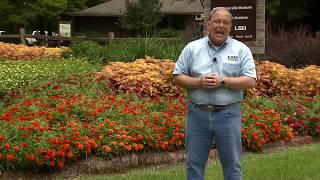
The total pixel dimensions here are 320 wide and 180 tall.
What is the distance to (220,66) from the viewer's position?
16.2ft

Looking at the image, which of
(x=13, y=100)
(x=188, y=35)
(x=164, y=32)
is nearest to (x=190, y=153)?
(x=13, y=100)

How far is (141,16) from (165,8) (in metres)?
8.38

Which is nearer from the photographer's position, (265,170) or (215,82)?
(215,82)

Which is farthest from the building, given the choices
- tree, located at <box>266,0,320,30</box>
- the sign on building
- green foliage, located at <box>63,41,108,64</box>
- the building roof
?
the sign on building

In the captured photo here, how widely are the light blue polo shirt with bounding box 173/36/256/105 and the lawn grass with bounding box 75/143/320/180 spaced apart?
189 centimetres

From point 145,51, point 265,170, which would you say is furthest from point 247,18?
point 265,170

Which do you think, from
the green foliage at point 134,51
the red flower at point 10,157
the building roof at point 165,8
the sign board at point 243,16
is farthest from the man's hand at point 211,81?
the building roof at point 165,8

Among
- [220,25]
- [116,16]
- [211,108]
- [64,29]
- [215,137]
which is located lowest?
[215,137]

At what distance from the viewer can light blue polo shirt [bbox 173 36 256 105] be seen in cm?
491

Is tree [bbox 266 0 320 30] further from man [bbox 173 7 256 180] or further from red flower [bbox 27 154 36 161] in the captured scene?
man [bbox 173 7 256 180]

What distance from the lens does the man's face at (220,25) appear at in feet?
16.2

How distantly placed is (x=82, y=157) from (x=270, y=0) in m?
30.9

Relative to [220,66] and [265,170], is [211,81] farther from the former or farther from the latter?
[265,170]

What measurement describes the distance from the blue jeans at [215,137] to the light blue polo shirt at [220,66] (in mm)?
103
